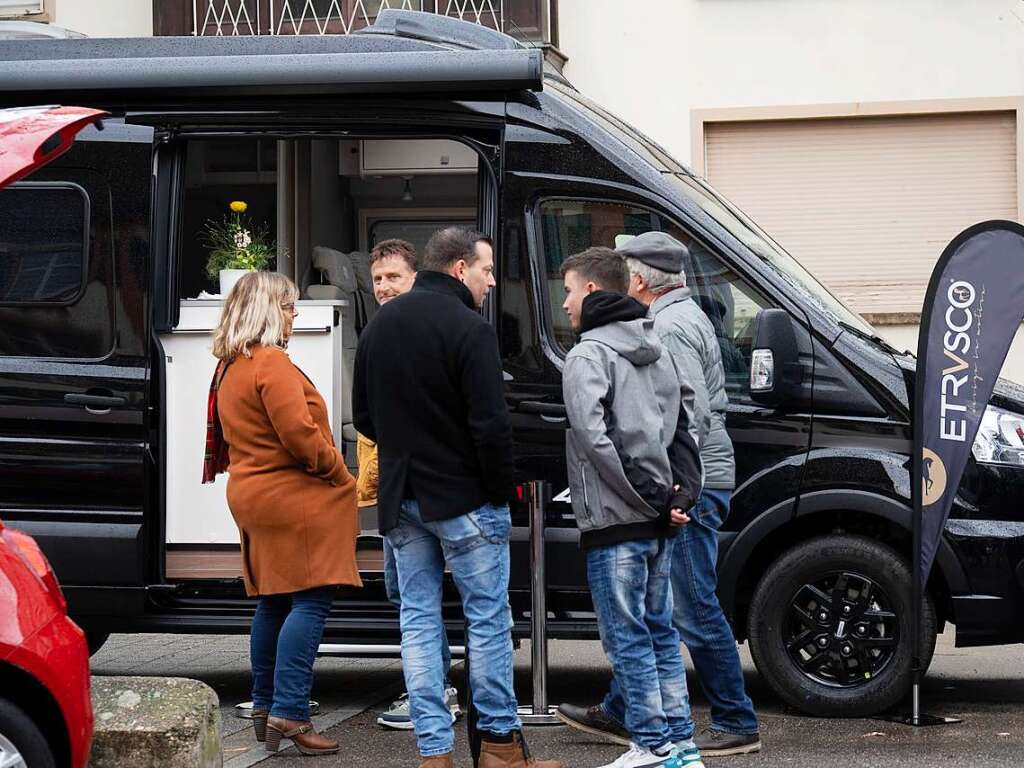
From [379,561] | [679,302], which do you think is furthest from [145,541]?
[679,302]

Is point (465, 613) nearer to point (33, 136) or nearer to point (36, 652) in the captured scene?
point (36, 652)

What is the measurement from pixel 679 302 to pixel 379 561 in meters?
1.95

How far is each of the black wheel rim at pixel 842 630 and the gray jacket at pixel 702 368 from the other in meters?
0.88

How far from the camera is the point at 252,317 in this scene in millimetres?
6293

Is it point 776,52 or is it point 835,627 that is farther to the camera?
point 776,52

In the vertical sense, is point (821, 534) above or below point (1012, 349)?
below

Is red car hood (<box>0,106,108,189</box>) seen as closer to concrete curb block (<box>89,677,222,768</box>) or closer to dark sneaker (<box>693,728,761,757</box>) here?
concrete curb block (<box>89,677,222,768</box>)

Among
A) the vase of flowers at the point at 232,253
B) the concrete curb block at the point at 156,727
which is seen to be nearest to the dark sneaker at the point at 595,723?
the concrete curb block at the point at 156,727

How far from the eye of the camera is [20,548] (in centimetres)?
470

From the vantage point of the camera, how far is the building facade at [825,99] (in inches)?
571

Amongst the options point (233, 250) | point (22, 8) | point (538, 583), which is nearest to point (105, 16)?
point (22, 8)

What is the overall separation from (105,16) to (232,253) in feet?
26.6

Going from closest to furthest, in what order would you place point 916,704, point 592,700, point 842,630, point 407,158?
point 916,704 < point 842,630 < point 592,700 < point 407,158

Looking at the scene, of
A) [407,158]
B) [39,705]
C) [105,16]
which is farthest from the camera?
[105,16]
